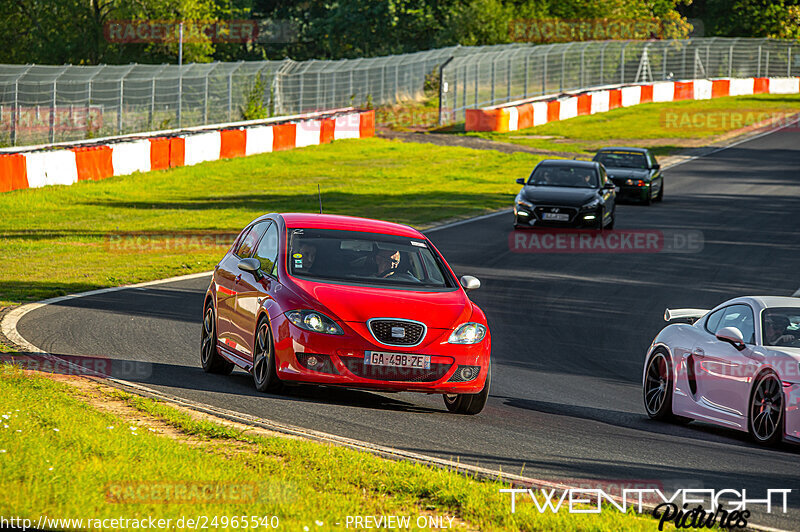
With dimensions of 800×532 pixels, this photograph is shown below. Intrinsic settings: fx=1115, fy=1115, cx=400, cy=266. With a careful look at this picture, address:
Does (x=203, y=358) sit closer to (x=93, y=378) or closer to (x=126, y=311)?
(x=93, y=378)

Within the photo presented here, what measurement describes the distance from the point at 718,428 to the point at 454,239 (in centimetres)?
1416

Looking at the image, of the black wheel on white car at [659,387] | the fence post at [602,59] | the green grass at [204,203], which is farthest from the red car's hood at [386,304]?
the fence post at [602,59]

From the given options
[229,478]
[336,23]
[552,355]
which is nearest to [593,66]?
[336,23]

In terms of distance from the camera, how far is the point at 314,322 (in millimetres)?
9227

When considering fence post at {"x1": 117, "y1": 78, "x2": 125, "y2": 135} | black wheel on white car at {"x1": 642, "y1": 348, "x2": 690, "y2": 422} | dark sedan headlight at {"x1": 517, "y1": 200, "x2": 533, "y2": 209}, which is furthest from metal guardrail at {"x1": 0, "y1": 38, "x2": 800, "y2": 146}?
black wheel on white car at {"x1": 642, "y1": 348, "x2": 690, "y2": 422}

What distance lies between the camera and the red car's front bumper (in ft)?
30.0

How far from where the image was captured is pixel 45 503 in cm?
537

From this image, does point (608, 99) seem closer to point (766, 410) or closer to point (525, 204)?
point (525, 204)

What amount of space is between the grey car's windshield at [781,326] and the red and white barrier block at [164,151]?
22297 mm

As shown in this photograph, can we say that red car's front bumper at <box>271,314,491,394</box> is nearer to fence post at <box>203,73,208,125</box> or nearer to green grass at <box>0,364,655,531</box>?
green grass at <box>0,364,655,531</box>

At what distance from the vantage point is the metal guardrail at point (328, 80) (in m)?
37.9

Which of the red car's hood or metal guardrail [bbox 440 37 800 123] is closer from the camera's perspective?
the red car's hood

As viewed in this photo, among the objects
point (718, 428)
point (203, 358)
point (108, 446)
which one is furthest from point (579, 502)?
point (203, 358)

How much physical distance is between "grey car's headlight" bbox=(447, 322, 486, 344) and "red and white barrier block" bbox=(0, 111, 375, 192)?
20903 mm
